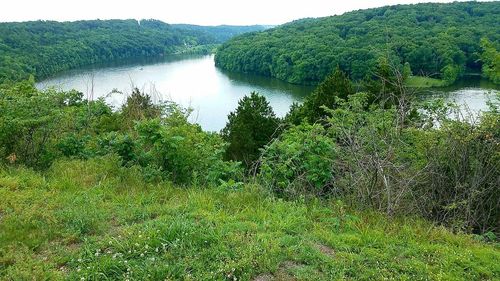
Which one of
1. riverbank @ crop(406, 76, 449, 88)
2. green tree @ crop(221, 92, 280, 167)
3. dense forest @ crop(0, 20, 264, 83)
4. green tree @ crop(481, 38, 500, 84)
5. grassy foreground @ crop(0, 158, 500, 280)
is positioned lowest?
green tree @ crop(221, 92, 280, 167)

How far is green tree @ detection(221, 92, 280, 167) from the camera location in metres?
16.8

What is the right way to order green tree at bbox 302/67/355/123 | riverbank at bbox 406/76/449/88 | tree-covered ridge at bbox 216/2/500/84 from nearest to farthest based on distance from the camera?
riverbank at bbox 406/76/449/88 < green tree at bbox 302/67/355/123 < tree-covered ridge at bbox 216/2/500/84

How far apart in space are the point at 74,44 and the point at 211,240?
90889 mm

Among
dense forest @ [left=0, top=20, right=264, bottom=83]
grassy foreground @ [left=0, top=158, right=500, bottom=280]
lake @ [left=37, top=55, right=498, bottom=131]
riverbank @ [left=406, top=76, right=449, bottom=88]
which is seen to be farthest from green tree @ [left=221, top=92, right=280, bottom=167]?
dense forest @ [left=0, top=20, right=264, bottom=83]

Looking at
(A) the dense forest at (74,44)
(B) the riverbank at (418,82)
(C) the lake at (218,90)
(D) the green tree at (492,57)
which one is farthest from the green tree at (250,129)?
(A) the dense forest at (74,44)

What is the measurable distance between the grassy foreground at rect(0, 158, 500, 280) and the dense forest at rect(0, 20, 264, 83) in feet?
94.3

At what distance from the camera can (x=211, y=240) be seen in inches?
146

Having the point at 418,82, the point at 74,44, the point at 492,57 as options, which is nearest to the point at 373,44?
the point at 492,57

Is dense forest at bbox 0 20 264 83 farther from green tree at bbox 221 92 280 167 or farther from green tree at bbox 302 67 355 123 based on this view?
green tree at bbox 302 67 355 123

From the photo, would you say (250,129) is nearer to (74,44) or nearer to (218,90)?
(218,90)

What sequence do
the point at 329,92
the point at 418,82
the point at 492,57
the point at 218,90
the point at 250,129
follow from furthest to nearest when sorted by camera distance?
the point at 218,90 < the point at 329,92 < the point at 250,129 < the point at 492,57 < the point at 418,82

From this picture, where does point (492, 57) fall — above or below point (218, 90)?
above

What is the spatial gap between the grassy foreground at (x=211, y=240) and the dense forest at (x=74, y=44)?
2874 centimetres

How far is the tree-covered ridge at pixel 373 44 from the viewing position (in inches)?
1783
